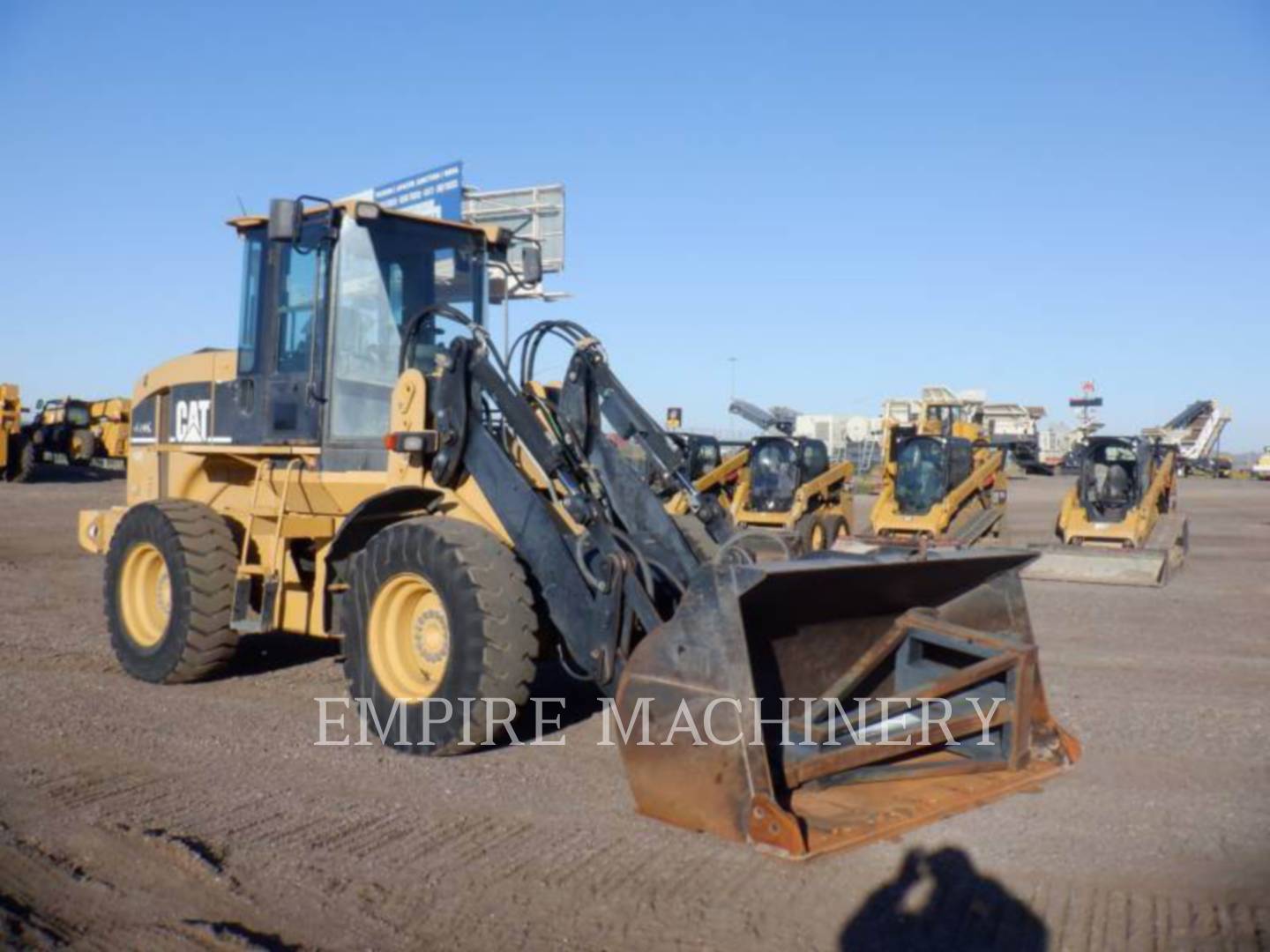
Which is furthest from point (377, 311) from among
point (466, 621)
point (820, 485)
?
point (820, 485)

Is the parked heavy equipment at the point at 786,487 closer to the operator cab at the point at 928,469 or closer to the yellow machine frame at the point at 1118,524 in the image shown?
the operator cab at the point at 928,469

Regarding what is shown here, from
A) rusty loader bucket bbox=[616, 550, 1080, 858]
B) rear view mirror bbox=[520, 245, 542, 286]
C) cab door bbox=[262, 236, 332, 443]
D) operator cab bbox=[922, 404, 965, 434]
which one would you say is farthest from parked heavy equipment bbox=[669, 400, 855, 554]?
rusty loader bucket bbox=[616, 550, 1080, 858]

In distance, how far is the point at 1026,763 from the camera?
546 centimetres

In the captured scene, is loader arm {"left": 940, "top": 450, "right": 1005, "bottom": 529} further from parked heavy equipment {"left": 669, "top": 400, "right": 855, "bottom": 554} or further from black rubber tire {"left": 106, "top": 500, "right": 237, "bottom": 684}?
black rubber tire {"left": 106, "top": 500, "right": 237, "bottom": 684}

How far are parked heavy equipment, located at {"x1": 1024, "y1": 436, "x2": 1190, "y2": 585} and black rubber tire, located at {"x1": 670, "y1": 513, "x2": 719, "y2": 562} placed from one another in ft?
33.4

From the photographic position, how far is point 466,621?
5473 mm

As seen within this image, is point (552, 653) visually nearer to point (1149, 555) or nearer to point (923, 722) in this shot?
point (923, 722)

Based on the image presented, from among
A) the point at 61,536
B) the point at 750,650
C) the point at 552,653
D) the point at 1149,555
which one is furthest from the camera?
the point at 61,536

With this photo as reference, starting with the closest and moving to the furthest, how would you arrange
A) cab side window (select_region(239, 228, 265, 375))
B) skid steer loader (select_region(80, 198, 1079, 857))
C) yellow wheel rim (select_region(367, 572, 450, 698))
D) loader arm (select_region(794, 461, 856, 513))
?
1. skid steer loader (select_region(80, 198, 1079, 857))
2. yellow wheel rim (select_region(367, 572, 450, 698))
3. cab side window (select_region(239, 228, 265, 375))
4. loader arm (select_region(794, 461, 856, 513))

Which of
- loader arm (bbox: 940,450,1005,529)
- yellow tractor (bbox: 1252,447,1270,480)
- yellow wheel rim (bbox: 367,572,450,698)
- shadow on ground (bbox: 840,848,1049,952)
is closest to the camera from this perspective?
shadow on ground (bbox: 840,848,1049,952)

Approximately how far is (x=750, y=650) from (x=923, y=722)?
2.84 ft

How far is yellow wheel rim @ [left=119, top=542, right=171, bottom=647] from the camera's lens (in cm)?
779

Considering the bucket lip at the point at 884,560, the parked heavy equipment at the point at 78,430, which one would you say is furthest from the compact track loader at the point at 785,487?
the parked heavy equipment at the point at 78,430

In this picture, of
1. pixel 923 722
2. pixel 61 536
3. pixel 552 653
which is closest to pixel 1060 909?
pixel 923 722
